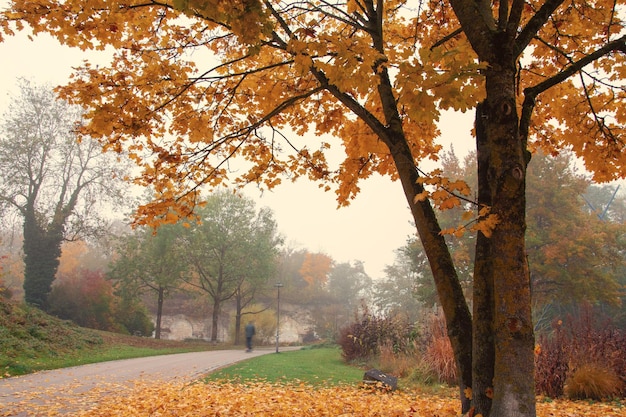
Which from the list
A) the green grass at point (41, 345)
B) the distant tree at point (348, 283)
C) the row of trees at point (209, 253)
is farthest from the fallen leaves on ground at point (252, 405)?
the distant tree at point (348, 283)

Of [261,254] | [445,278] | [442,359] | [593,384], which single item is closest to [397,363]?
[442,359]

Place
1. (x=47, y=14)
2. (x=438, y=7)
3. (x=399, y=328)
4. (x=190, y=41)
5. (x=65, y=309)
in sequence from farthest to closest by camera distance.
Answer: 1. (x=65, y=309)
2. (x=399, y=328)
3. (x=438, y=7)
4. (x=190, y=41)
5. (x=47, y=14)

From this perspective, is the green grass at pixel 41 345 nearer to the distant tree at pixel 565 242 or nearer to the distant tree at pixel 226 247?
the distant tree at pixel 226 247

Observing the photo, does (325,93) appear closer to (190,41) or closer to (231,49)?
(231,49)

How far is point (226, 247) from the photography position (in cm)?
2748

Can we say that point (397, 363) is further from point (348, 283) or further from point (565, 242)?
point (348, 283)

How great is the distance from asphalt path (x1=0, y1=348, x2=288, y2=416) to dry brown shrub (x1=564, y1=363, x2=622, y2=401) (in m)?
7.31

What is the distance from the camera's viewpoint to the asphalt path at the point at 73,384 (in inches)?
211

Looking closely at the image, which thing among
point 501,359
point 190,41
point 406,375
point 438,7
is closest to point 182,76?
point 190,41

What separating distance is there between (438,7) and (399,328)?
11254 mm

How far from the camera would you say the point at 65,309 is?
23.3m

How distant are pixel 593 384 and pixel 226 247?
23519mm

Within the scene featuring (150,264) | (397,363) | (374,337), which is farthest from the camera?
(150,264)

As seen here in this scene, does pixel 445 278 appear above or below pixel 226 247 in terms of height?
below
